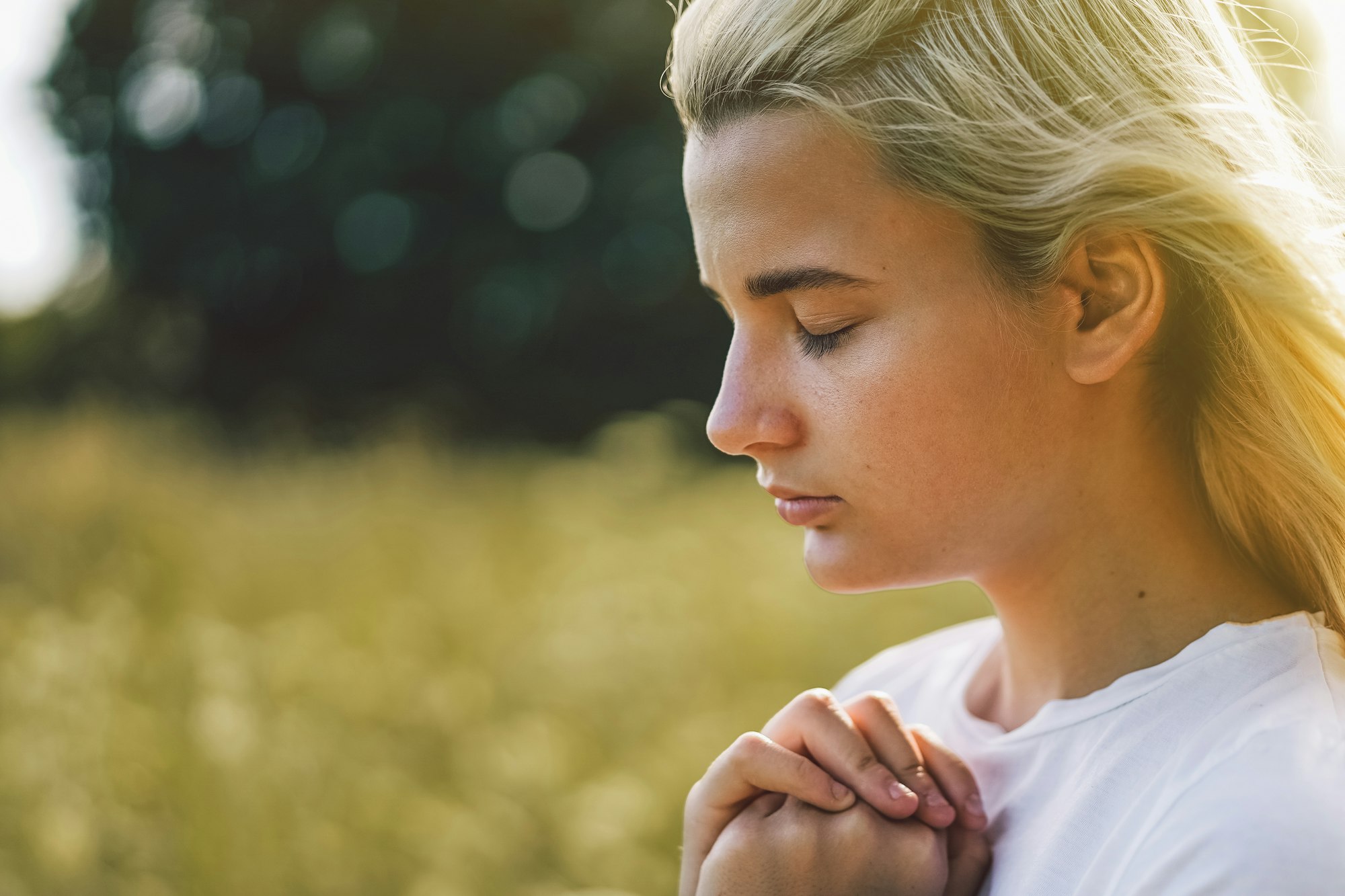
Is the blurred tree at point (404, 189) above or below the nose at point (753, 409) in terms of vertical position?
above

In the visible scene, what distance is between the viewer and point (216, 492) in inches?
192

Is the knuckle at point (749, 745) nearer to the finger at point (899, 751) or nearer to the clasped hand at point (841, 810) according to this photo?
the clasped hand at point (841, 810)

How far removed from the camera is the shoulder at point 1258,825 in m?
0.80

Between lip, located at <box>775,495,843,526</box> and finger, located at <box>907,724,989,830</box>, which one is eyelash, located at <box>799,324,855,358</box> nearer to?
lip, located at <box>775,495,843,526</box>

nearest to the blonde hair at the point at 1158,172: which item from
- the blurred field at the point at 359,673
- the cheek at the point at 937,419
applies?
the cheek at the point at 937,419

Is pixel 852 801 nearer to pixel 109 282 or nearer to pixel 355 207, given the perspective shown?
pixel 109 282

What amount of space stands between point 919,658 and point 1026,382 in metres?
0.66

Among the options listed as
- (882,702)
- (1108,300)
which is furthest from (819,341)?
(882,702)

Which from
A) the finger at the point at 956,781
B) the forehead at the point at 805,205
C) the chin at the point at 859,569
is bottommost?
the finger at the point at 956,781

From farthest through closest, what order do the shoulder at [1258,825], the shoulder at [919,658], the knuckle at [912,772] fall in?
the shoulder at [919,658] < the knuckle at [912,772] < the shoulder at [1258,825]

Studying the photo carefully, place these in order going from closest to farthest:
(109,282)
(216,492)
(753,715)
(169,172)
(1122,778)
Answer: (1122,778) < (753,715) < (216,492) < (109,282) < (169,172)

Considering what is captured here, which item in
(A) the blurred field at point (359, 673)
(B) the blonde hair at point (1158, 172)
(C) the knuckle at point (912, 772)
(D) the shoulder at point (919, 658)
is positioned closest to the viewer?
(B) the blonde hair at point (1158, 172)

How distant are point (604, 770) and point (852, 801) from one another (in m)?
2.12

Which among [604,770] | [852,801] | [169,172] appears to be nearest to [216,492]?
[604,770]
